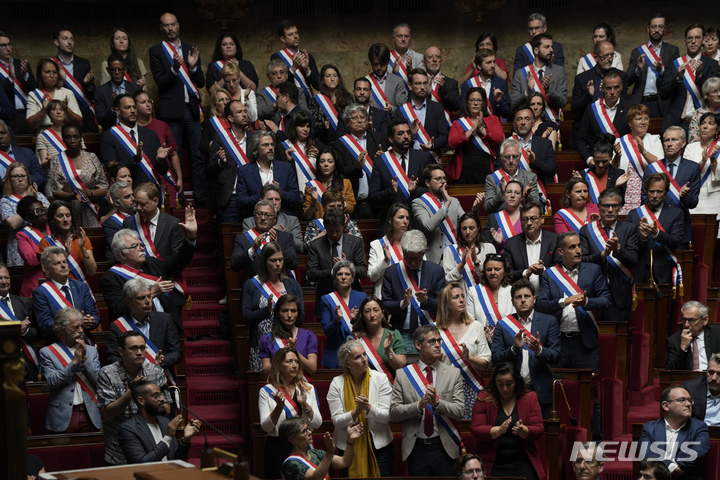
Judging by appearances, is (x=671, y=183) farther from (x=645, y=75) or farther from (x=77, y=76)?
(x=77, y=76)

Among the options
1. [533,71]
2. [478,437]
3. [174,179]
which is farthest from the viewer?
[533,71]

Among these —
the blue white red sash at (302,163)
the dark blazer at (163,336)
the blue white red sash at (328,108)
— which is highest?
the blue white red sash at (328,108)

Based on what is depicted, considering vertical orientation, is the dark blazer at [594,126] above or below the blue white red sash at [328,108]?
below

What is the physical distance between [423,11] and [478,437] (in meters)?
6.02

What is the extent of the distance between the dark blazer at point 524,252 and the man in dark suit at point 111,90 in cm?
331

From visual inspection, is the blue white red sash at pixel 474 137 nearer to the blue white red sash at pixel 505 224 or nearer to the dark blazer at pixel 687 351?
the blue white red sash at pixel 505 224

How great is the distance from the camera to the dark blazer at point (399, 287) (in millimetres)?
6457

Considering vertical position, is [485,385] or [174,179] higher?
[174,179]

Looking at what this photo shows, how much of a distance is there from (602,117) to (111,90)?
373cm

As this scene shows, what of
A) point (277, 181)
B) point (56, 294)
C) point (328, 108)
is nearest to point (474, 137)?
point (328, 108)

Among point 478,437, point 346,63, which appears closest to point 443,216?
point 478,437

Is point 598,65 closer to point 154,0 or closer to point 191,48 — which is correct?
point 191,48

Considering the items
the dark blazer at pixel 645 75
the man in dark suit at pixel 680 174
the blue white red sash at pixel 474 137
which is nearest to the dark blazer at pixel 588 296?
the man in dark suit at pixel 680 174

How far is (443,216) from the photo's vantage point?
7.11 m
